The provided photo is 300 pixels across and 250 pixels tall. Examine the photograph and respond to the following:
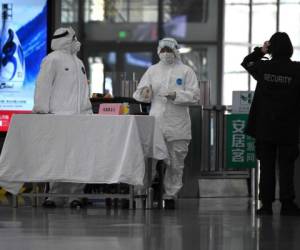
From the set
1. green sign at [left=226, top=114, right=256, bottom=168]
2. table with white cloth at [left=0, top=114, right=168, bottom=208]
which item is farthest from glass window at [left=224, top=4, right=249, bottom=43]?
table with white cloth at [left=0, top=114, right=168, bottom=208]

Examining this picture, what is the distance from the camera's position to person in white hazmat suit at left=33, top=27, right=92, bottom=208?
995 cm

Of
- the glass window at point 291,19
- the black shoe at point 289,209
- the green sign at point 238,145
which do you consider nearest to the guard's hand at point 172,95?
the black shoe at point 289,209

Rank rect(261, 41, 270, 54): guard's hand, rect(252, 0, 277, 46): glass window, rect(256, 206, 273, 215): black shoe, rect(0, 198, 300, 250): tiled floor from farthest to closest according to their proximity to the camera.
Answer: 1. rect(252, 0, 277, 46): glass window
2. rect(261, 41, 270, 54): guard's hand
3. rect(256, 206, 273, 215): black shoe
4. rect(0, 198, 300, 250): tiled floor

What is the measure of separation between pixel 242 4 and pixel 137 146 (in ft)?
47.3

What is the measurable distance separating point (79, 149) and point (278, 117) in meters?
1.95

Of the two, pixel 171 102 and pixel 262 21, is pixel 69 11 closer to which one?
pixel 262 21

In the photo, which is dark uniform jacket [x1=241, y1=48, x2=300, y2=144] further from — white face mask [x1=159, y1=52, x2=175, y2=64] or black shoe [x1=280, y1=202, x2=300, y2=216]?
white face mask [x1=159, y1=52, x2=175, y2=64]

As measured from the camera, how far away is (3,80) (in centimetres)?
1251

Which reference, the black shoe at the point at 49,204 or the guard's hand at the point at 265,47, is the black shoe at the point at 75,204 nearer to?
the black shoe at the point at 49,204

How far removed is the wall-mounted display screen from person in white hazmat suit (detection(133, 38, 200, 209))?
2702mm

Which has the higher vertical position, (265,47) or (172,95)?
(265,47)

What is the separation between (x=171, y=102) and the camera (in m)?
10.2

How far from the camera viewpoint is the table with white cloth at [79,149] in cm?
957

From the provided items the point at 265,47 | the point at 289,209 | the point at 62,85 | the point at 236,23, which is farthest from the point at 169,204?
the point at 236,23
